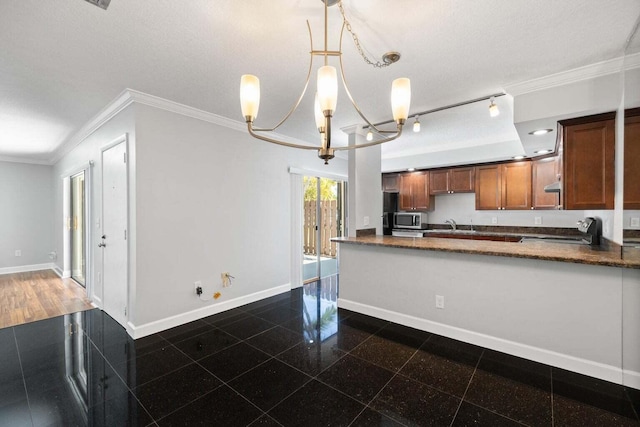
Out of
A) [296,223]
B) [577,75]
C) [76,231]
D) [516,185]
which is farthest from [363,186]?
[76,231]

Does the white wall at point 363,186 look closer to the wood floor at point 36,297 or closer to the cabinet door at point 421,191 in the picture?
the cabinet door at point 421,191

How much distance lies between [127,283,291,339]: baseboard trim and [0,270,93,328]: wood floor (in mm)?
1564

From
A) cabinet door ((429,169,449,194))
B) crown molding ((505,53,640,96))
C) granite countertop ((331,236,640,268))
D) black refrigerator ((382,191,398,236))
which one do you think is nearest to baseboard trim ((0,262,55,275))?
black refrigerator ((382,191,398,236))

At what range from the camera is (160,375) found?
84.8 inches

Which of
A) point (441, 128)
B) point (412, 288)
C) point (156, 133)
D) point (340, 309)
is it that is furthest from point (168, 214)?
point (441, 128)

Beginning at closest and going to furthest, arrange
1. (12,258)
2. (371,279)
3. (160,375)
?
1. (160,375)
2. (371,279)
3. (12,258)

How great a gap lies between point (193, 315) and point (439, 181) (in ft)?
15.5

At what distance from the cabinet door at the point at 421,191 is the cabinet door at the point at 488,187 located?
0.89m

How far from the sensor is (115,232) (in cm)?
314

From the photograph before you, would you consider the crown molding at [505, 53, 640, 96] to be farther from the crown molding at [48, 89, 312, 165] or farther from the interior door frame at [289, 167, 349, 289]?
the crown molding at [48, 89, 312, 165]

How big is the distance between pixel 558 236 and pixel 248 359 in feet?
16.1

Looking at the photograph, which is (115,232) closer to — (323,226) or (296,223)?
(296,223)

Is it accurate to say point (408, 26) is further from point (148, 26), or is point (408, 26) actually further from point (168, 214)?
point (168, 214)

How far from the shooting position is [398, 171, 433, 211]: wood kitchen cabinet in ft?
18.5
